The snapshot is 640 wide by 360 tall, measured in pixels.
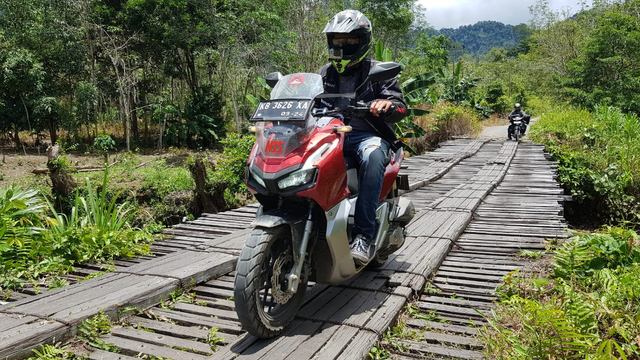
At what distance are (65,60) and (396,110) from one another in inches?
792

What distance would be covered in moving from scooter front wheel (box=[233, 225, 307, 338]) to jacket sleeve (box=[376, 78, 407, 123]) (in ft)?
3.63

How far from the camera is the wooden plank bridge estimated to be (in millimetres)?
2639

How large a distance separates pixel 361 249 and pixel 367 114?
3.21ft

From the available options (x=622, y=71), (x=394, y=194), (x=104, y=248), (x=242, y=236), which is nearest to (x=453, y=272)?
(x=394, y=194)

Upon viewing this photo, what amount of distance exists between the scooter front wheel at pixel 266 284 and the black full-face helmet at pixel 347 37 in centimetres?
130

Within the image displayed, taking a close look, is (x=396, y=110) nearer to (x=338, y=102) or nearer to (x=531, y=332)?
(x=338, y=102)

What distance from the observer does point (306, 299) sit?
10.9 feet

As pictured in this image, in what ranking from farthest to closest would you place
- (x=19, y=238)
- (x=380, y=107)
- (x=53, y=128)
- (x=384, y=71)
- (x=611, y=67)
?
1. (x=611, y=67)
2. (x=53, y=128)
3. (x=19, y=238)
4. (x=380, y=107)
5. (x=384, y=71)

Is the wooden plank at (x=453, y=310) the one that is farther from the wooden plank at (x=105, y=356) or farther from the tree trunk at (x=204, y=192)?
the tree trunk at (x=204, y=192)

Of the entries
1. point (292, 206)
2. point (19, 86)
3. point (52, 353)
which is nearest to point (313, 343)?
point (292, 206)

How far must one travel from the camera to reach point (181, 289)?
11.5 feet

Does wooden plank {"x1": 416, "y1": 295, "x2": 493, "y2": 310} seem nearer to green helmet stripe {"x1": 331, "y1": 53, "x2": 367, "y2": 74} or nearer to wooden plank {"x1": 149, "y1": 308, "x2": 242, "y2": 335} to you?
wooden plank {"x1": 149, "y1": 308, "x2": 242, "y2": 335}

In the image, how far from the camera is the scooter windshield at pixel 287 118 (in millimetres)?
2646

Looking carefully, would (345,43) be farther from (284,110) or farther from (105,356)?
(105,356)
